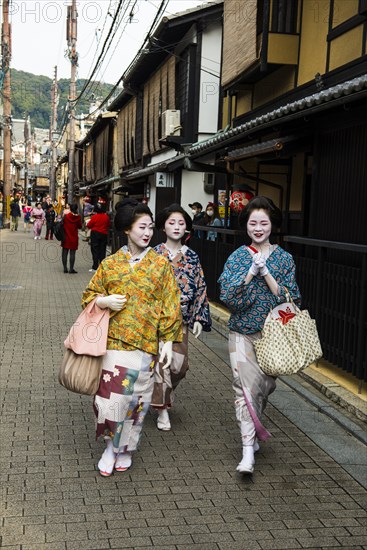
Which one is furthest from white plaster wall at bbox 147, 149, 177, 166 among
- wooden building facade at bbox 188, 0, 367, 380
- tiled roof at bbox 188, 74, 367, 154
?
tiled roof at bbox 188, 74, 367, 154

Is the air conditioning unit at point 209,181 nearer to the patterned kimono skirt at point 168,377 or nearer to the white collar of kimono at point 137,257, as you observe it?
the patterned kimono skirt at point 168,377

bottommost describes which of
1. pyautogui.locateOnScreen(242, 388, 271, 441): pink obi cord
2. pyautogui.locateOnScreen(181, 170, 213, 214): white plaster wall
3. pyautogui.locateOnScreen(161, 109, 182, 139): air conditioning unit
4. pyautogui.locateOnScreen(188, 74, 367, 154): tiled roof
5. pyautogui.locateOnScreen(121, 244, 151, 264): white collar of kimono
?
pyautogui.locateOnScreen(242, 388, 271, 441): pink obi cord

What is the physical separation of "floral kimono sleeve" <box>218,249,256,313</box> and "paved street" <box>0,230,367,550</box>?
124cm

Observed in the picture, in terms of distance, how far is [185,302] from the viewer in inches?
237

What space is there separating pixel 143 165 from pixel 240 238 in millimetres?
15718

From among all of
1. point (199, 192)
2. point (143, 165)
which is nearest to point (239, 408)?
point (199, 192)

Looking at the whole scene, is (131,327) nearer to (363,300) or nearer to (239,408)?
(239,408)

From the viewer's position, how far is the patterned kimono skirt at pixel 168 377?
19.3 feet

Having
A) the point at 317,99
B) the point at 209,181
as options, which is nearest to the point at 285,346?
the point at 317,99

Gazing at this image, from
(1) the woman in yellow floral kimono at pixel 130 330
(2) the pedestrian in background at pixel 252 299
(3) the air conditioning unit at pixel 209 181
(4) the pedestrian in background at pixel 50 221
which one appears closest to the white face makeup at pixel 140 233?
(1) the woman in yellow floral kimono at pixel 130 330

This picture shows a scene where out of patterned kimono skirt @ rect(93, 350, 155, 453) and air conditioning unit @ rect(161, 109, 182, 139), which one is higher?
air conditioning unit @ rect(161, 109, 182, 139)

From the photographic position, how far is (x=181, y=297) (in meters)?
6.00

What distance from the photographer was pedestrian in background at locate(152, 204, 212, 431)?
5.91 metres

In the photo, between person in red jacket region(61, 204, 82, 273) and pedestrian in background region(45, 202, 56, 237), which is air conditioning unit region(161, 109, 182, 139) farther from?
pedestrian in background region(45, 202, 56, 237)
